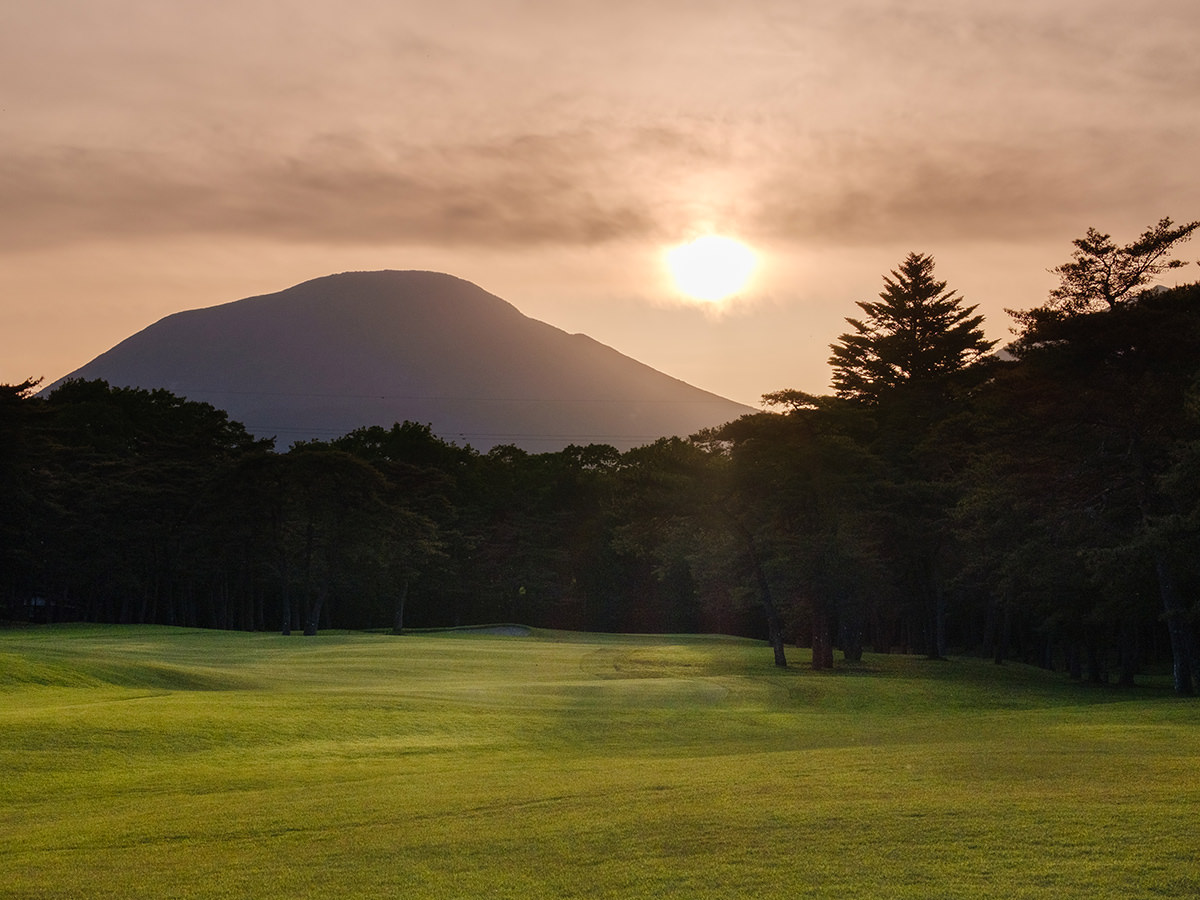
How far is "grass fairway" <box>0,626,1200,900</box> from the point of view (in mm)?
10156

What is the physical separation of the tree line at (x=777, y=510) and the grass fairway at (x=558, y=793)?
432 inches

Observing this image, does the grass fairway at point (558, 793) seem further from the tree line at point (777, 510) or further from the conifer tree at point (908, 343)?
the conifer tree at point (908, 343)

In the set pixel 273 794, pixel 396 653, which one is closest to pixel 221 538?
pixel 396 653

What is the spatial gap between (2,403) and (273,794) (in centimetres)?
6243

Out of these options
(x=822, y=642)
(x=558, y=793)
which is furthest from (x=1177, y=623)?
(x=558, y=793)

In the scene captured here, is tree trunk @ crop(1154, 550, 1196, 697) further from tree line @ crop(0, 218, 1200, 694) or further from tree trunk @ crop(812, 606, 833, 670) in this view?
tree trunk @ crop(812, 606, 833, 670)

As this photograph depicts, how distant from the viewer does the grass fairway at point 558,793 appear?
1016cm

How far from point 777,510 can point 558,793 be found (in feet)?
110

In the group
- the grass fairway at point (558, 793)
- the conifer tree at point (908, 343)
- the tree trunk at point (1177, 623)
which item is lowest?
the grass fairway at point (558, 793)

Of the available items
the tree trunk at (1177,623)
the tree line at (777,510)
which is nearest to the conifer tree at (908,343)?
the tree line at (777,510)

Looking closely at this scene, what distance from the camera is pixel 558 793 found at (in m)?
14.6

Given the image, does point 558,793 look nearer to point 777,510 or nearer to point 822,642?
point 777,510

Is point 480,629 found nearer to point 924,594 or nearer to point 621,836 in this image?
point 924,594

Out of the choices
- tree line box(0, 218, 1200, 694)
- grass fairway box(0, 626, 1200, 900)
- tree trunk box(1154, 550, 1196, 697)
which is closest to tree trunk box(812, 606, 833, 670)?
tree line box(0, 218, 1200, 694)
